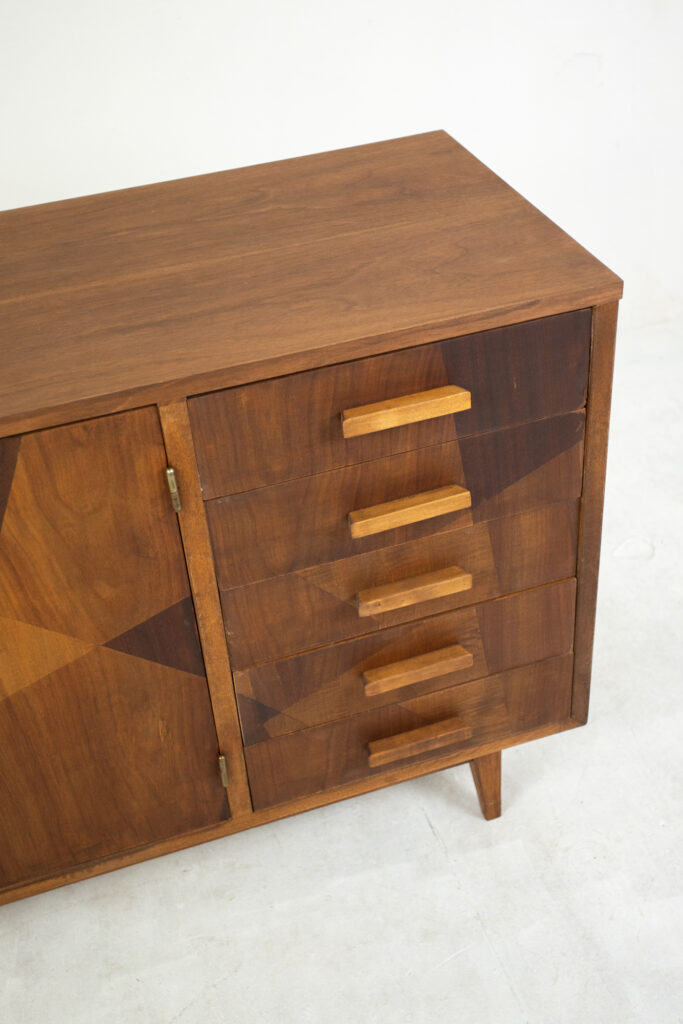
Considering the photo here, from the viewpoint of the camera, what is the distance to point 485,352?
4.06 feet

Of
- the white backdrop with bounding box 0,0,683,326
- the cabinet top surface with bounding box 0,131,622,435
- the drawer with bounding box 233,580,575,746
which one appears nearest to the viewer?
the cabinet top surface with bounding box 0,131,622,435

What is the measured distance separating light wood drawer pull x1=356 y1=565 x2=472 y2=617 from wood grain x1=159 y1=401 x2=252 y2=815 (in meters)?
0.19

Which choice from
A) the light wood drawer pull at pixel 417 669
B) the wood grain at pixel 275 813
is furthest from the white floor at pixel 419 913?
the light wood drawer pull at pixel 417 669

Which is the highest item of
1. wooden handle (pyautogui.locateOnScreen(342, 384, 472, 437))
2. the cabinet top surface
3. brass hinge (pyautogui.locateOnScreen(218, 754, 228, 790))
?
the cabinet top surface

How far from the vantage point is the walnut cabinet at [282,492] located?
120 centimetres

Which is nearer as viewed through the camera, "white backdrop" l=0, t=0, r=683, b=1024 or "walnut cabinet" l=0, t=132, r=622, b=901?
"walnut cabinet" l=0, t=132, r=622, b=901

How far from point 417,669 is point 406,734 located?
14 cm

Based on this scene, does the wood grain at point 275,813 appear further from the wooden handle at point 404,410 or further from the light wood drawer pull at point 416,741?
the wooden handle at point 404,410

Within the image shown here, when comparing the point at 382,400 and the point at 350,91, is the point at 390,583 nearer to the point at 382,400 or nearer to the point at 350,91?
the point at 382,400

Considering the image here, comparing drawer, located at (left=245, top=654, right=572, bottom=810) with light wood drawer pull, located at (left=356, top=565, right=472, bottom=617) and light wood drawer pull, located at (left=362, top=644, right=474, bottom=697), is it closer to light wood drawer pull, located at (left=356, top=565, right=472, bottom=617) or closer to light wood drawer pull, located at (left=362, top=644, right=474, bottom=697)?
light wood drawer pull, located at (left=362, top=644, right=474, bottom=697)

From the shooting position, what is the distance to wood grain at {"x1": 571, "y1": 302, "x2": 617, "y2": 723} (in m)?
1.28

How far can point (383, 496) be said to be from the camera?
4.30ft

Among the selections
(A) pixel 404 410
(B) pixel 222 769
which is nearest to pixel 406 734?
(B) pixel 222 769

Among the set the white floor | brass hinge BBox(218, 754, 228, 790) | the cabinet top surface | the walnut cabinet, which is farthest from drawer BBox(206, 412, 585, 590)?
the white floor
